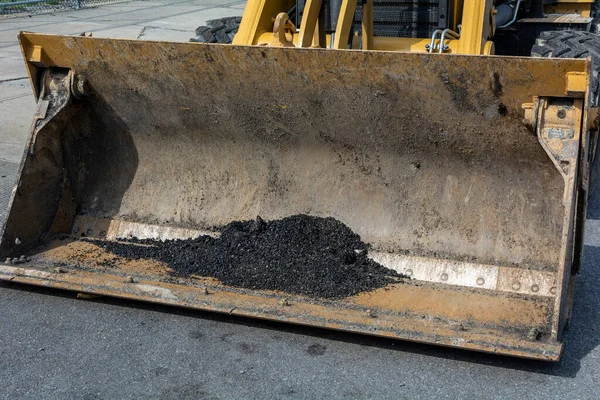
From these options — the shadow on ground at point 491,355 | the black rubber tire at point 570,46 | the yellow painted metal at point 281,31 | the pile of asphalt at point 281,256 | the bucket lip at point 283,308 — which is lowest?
the shadow on ground at point 491,355

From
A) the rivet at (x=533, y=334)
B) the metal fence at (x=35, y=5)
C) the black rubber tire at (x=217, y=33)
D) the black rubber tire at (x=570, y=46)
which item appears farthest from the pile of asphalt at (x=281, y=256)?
the metal fence at (x=35, y=5)

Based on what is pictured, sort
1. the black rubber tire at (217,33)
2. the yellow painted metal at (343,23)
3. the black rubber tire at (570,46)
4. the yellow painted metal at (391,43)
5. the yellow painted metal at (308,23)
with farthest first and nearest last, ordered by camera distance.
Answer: the black rubber tire at (217,33), the black rubber tire at (570,46), the yellow painted metal at (391,43), the yellow painted metal at (308,23), the yellow painted metal at (343,23)

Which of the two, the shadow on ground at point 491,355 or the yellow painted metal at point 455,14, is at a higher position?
the yellow painted metal at point 455,14

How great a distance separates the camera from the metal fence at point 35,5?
648 inches

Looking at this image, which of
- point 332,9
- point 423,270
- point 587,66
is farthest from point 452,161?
point 332,9

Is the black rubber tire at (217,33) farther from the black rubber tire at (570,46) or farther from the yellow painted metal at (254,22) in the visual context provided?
the black rubber tire at (570,46)

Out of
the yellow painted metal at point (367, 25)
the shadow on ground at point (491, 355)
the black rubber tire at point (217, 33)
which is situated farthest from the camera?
the black rubber tire at point (217, 33)

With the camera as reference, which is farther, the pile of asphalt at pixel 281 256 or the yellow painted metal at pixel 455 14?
the yellow painted metal at pixel 455 14

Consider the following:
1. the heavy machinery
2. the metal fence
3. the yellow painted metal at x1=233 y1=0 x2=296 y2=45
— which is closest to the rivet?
the heavy machinery

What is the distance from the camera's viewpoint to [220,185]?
5012mm

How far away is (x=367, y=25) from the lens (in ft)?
18.0

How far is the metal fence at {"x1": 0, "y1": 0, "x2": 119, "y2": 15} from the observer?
16.5 meters

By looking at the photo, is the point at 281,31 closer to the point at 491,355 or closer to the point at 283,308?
the point at 283,308

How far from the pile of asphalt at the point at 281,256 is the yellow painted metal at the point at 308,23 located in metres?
1.21
